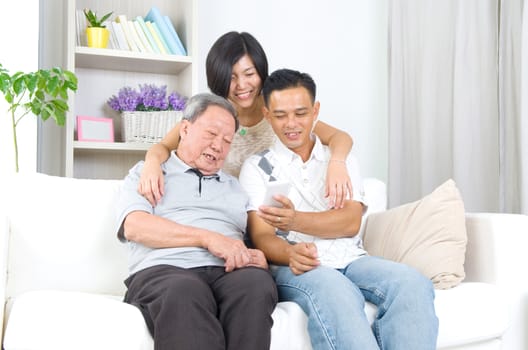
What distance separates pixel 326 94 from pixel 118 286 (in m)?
2.28

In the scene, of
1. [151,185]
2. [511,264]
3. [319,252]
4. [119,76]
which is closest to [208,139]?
[151,185]

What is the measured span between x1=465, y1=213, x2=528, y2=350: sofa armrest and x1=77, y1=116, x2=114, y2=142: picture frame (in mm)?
1891

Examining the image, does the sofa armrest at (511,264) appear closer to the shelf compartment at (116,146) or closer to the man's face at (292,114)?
the man's face at (292,114)

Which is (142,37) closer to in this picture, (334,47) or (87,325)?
(334,47)

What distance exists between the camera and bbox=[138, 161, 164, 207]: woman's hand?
1776 millimetres

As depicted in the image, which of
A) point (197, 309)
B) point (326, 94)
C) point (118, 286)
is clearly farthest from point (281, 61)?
point (197, 309)

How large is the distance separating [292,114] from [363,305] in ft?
2.03

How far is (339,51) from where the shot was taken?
3936 millimetres

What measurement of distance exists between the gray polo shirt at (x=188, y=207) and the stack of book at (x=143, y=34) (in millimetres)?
1450

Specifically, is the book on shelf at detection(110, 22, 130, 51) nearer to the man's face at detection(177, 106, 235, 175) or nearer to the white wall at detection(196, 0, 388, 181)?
the white wall at detection(196, 0, 388, 181)

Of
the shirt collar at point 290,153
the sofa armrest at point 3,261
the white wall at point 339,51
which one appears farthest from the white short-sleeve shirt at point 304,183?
the white wall at point 339,51

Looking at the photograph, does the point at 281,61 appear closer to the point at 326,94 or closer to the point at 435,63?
the point at 326,94

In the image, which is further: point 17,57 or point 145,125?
point 145,125

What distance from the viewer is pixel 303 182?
198 cm
